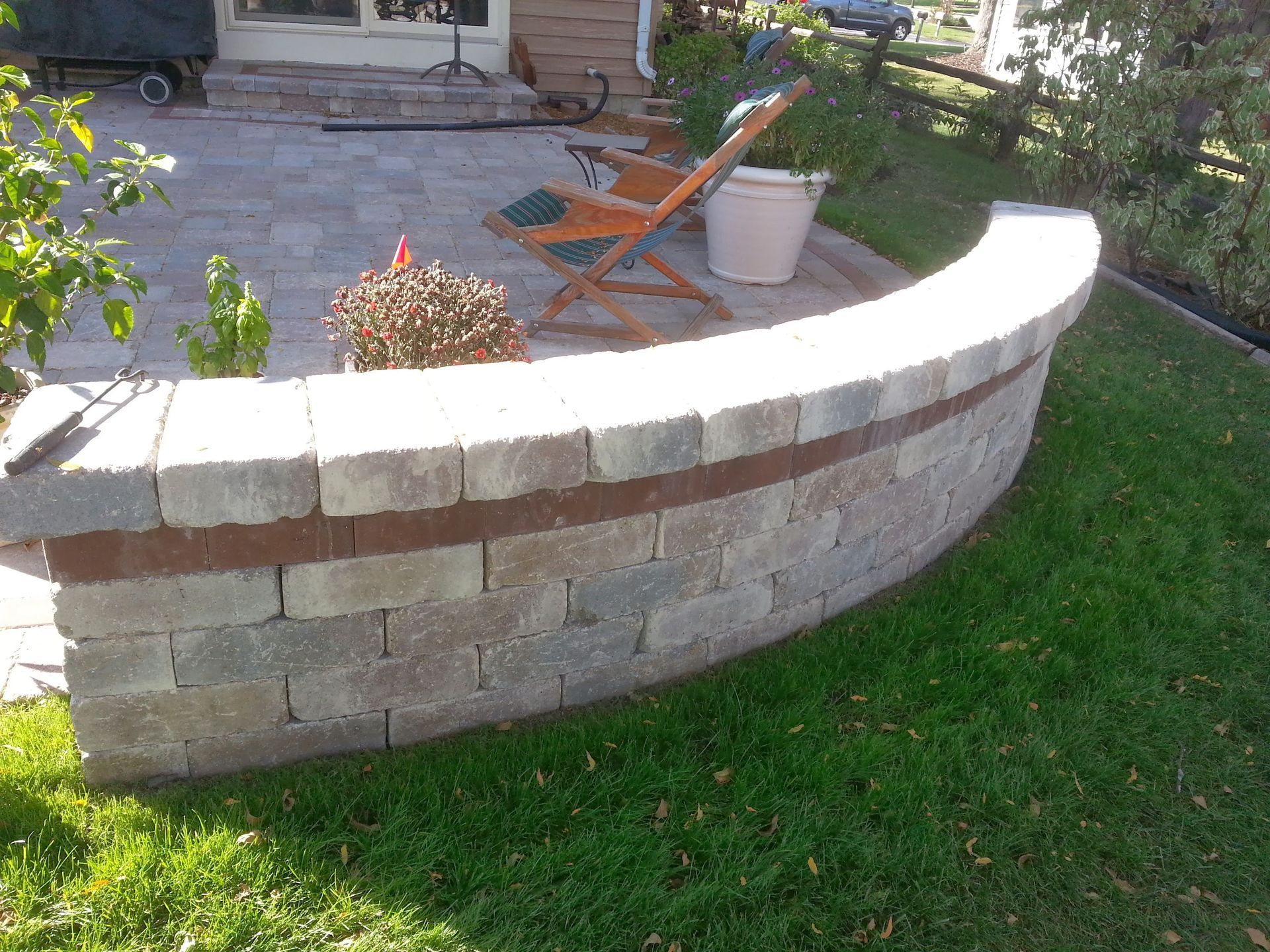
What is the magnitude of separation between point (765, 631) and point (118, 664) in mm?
1637

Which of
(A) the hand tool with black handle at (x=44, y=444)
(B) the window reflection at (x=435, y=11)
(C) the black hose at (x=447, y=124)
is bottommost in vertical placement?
(C) the black hose at (x=447, y=124)

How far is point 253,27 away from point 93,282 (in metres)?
8.11

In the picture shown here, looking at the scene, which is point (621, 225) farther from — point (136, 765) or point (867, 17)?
point (867, 17)

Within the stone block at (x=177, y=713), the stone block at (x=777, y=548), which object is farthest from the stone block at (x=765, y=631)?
the stone block at (x=177, y=713)

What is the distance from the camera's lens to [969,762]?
256 centimetres

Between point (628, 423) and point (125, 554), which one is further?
point (628, 423)

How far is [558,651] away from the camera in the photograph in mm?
2482

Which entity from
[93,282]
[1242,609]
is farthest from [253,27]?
[1242,609]

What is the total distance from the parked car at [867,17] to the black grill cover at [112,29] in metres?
18.8

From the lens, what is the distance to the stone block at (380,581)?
6.90 ft

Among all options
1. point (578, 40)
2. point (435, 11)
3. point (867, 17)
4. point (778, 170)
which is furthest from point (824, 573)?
point (867, 17)

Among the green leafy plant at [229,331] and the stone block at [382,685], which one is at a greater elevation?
the green leafy plant at [229,331]

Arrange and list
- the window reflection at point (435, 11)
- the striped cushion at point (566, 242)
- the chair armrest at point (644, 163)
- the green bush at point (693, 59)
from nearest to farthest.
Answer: the striped cushion at point (566, 242) → the chair armrest at point (644, 163) → the window reflection at point (435, 11) → the green bush at point (693, 59)

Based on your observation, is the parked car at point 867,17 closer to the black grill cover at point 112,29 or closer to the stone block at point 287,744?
the black grill cover at point 112,29
